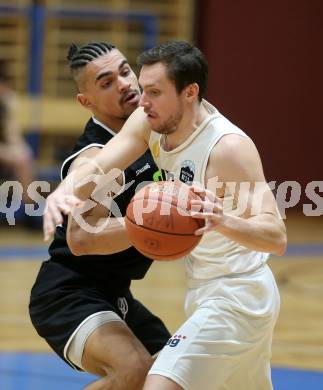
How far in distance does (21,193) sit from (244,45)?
5200mm

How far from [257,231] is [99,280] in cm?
135

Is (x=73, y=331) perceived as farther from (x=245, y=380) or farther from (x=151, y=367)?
(x=245, y=380)

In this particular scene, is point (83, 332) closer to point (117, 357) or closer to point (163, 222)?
point (117, 357)

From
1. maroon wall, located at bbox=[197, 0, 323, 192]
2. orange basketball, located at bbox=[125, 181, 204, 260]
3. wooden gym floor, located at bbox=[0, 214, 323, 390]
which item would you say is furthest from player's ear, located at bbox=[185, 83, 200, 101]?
maroon wall, located at bbox=[197, 0, 323, 192]

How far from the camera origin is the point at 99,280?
16.4ft

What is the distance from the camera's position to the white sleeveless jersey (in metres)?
4.31

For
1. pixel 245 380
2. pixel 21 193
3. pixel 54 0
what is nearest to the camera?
pixel 245 380

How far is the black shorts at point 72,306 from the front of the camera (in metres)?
4.84

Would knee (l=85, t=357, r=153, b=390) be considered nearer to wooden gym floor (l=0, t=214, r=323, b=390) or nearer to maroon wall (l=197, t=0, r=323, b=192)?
wooden gym floor (l=0, t=214, r=323, b=390)

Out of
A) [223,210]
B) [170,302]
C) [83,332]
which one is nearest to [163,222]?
[223,210]

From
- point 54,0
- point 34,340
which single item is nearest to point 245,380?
point 34,340

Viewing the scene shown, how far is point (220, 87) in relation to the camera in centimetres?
1588

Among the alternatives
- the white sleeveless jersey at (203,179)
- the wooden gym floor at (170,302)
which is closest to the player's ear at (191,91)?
Answer: the white sleeveless jersey at (203,179)

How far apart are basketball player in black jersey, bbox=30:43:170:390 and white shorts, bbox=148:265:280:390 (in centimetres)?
39
